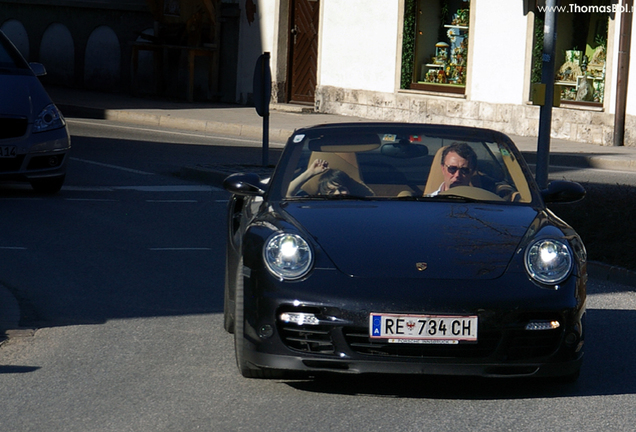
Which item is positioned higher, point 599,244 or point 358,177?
point 358,177

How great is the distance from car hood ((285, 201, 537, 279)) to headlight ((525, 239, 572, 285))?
0.31ft

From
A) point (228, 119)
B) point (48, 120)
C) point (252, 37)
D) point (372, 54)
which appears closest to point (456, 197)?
point (48, 120)

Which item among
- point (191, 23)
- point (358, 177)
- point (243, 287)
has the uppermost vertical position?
point (191, 23)

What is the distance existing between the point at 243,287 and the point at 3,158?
6846 mm

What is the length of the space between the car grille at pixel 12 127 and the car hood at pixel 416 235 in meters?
6.44

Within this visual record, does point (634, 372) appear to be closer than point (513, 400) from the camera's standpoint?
No

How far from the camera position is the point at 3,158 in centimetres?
1143

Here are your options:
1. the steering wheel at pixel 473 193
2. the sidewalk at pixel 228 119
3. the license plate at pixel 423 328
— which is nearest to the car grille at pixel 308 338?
the license plate at pixel 423 328

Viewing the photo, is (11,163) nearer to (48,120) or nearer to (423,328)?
(48,120)

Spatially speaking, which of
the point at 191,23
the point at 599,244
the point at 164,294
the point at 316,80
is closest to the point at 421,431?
the point at 164,294

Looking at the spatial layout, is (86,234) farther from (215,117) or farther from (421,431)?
(215,117)

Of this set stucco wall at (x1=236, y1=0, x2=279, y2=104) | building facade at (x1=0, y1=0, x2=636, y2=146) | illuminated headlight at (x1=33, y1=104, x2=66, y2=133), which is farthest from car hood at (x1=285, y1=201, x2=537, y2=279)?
stucco wall at (x1=236, y1=0, x2=279, y2=104)

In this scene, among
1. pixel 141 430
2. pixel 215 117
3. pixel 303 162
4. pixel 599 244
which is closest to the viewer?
pixel 141 430

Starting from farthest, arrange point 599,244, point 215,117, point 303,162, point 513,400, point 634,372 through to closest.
Result: point 215,117, point 599,244, point 303,162, point 634,372, point 513,400
